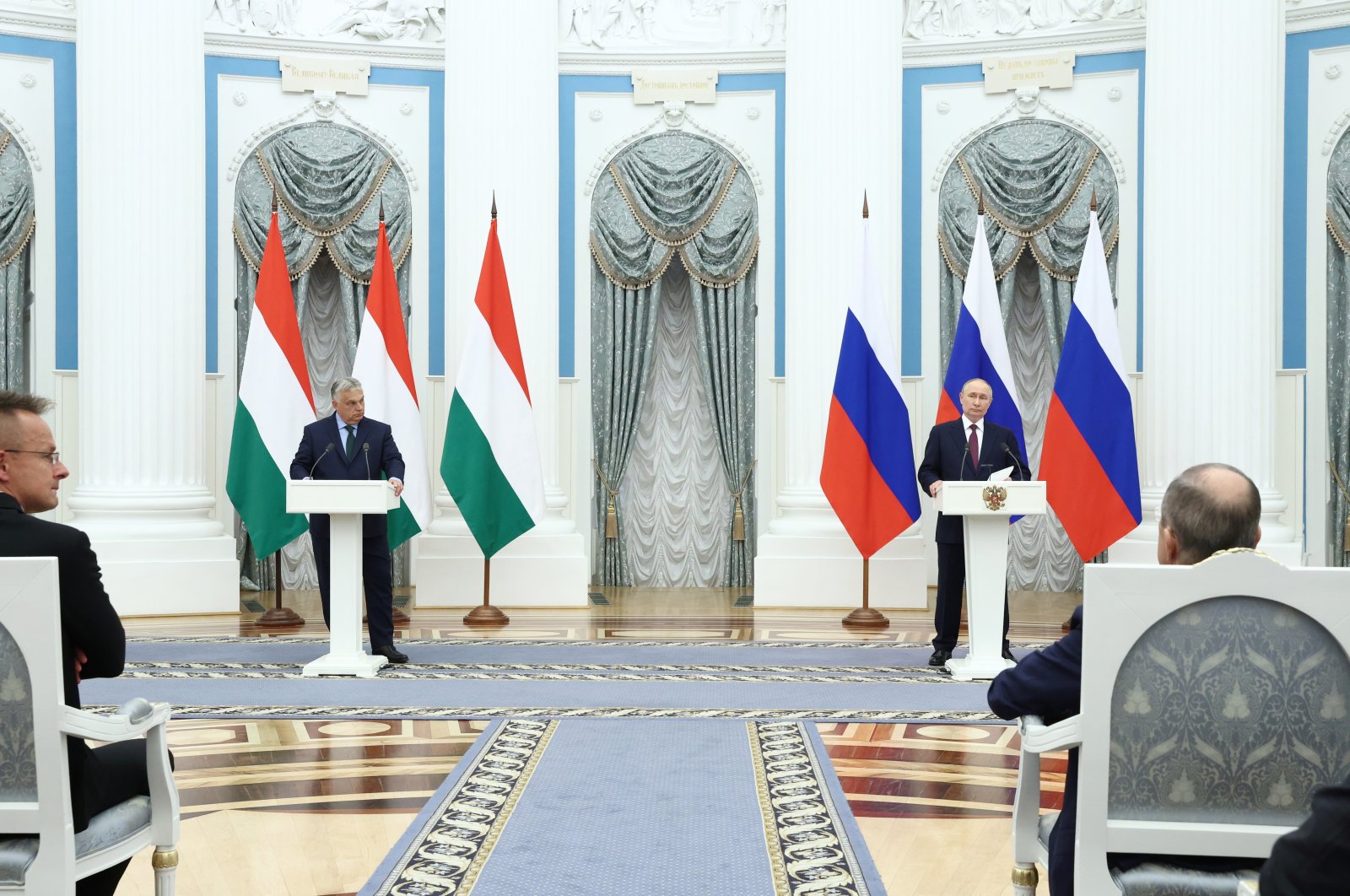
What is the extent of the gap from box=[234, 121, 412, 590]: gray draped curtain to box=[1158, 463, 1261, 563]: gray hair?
914 centimetres

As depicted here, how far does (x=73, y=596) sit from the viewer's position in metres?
2.59

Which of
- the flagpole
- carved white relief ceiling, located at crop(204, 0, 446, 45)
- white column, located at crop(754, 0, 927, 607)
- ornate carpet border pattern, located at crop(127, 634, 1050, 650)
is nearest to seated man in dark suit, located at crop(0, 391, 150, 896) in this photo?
ornate carpet border pattern, located at crop(127, 634, 1050, 650)

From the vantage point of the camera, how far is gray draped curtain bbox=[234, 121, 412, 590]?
10.7 m

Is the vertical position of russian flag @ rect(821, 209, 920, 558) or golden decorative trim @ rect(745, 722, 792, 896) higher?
russian flag @ rect(821, 209, 920, 558)

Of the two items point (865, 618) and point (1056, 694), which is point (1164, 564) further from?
point (865, 618)

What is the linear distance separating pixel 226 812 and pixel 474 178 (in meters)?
6.65

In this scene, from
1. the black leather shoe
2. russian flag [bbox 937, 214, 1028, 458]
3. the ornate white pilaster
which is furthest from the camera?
the ornate white pilaster

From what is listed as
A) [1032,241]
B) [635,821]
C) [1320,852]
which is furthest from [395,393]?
[1320,852]

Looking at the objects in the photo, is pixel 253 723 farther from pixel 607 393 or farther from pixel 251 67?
pixel 251 67

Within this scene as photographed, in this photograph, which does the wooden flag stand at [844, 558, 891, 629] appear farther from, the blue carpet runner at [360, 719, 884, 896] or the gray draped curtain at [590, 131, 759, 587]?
the blue carpet runner at [360, 719, 884, 896]

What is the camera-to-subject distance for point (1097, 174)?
34.5 ft

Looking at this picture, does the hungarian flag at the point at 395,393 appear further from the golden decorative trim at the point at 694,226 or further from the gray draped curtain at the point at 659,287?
the golden decorative trim at the point at 694,226

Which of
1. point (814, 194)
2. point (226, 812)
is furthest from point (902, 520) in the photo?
point (226, 812)

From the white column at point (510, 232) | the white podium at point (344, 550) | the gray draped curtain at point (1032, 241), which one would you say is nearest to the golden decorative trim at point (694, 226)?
the white column at point (510, 232)
